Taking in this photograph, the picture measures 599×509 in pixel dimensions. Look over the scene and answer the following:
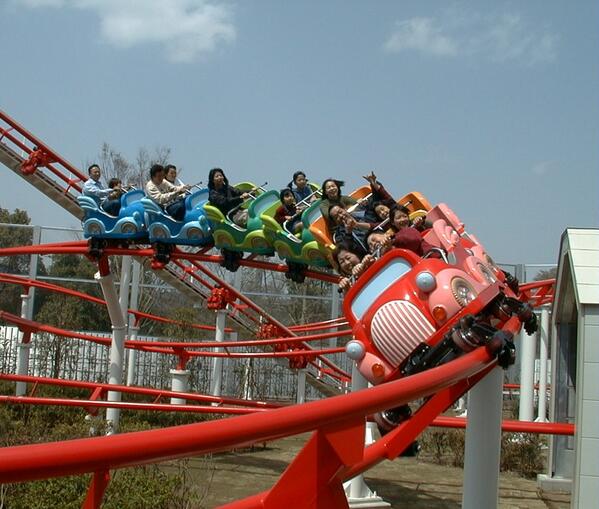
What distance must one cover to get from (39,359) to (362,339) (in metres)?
8.22

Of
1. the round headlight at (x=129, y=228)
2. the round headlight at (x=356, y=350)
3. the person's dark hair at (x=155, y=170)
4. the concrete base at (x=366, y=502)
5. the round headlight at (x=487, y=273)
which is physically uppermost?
the person's dark hair at (x=155, y=170)

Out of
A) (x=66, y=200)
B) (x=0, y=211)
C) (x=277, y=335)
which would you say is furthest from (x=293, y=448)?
(x=0, y=211)

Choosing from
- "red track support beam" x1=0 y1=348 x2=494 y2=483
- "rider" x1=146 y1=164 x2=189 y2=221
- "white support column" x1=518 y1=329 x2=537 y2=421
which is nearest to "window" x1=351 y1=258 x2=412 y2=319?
"red track support beam" x1=0 y1=348 x2=494 y2=483

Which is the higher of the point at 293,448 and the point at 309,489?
the point at 309,489

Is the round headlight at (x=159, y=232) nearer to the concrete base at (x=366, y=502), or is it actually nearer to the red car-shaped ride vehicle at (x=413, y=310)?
the concrete base at (x=366, y=502)

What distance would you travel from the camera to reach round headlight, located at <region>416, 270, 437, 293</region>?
10.2ft

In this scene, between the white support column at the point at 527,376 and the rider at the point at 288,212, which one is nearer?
the rider at the point at 288,212

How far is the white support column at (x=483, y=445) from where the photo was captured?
2457 millimetres

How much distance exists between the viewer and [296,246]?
5645mm

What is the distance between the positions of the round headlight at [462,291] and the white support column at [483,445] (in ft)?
1.83

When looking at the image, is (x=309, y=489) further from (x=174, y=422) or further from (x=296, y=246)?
(x=174, y=422)

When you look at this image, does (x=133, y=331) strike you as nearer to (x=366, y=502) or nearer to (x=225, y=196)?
(x=225, y=196)

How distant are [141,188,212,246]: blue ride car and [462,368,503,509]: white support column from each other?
12.5 feet

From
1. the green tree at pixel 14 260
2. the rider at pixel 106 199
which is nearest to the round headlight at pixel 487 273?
the rider at pixel 106 199
